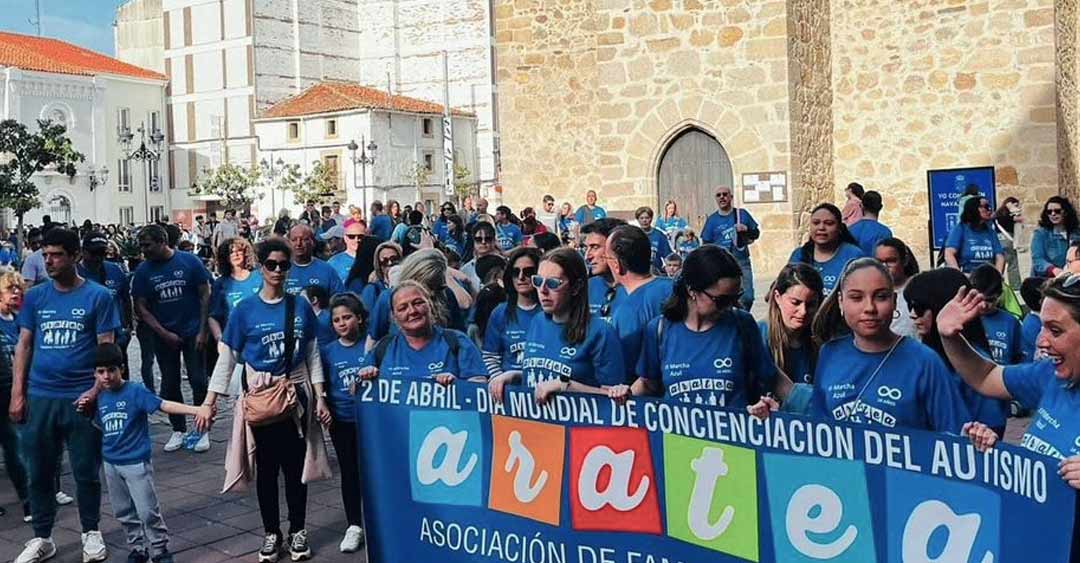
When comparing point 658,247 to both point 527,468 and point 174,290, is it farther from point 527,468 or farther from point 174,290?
point 527,468

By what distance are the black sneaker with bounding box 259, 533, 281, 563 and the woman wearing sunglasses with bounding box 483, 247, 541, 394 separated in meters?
1.40

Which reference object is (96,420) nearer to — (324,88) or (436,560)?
(436,560)

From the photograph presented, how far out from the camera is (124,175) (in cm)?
5694

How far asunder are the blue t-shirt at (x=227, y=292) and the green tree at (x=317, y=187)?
149 ft

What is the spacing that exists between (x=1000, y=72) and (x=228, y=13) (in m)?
48.7

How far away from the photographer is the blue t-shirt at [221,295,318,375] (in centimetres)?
595

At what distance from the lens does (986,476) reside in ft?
11.2

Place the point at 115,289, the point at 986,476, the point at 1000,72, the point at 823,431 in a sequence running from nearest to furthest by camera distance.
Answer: the point at 986,476, the point at 823,431, the point at 115,289, the point at 1000,72

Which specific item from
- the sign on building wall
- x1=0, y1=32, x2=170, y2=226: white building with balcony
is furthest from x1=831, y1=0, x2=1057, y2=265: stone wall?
x1=0, y1=32, x2=170, y2=226: white building with balcony

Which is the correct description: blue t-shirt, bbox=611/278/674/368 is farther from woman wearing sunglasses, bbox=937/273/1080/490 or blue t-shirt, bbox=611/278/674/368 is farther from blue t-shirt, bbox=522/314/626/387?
woman wearing sunglasses, bbox=937/273/1080/490

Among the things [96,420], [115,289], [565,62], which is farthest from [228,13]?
[96,420]

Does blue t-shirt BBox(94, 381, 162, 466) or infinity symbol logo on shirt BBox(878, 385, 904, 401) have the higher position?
infinity symbol logo on shirt BBox(878, 385, 904, 401)

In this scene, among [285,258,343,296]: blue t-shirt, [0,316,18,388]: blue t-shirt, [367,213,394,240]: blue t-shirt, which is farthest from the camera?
[367,213,394,240]: blue t-shirt

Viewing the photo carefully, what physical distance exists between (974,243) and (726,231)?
2.92 m
